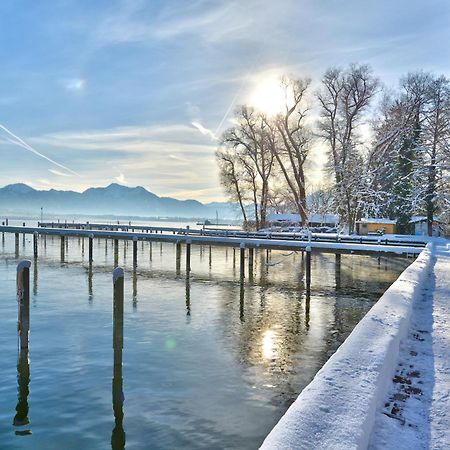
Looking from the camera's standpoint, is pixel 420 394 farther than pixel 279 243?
No

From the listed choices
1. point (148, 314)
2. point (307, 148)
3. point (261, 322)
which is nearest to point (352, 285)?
point (261, 322)

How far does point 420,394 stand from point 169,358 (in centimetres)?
838

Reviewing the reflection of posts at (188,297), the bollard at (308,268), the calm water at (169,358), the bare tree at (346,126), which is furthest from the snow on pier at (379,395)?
the bare tree at (346,126)

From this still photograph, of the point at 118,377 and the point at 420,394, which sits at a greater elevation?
the point at 420,394

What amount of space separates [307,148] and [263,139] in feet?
16.0

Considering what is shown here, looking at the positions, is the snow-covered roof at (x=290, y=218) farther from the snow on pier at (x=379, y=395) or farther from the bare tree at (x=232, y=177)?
the snow on pier at (x=379, y=395)

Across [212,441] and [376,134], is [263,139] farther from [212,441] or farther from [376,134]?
[212,441]

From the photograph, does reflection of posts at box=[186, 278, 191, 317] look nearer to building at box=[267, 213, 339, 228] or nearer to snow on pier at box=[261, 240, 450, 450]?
snow on pier at box=[261, 240, 450, 450]

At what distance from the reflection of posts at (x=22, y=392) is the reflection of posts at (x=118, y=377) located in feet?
4.98

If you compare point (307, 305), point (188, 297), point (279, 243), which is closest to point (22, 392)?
point (188, 297)

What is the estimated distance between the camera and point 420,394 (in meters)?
3.87

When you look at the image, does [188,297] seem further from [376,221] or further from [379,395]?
[376,221]

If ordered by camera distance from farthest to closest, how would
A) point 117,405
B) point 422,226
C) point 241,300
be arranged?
point 422,226, point 241,300, point 117,405

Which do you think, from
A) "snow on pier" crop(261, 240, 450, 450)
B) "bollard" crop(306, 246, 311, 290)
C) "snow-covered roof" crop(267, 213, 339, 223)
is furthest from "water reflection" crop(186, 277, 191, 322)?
"snow-covered roof" crop(267, 213, 339, 223)
